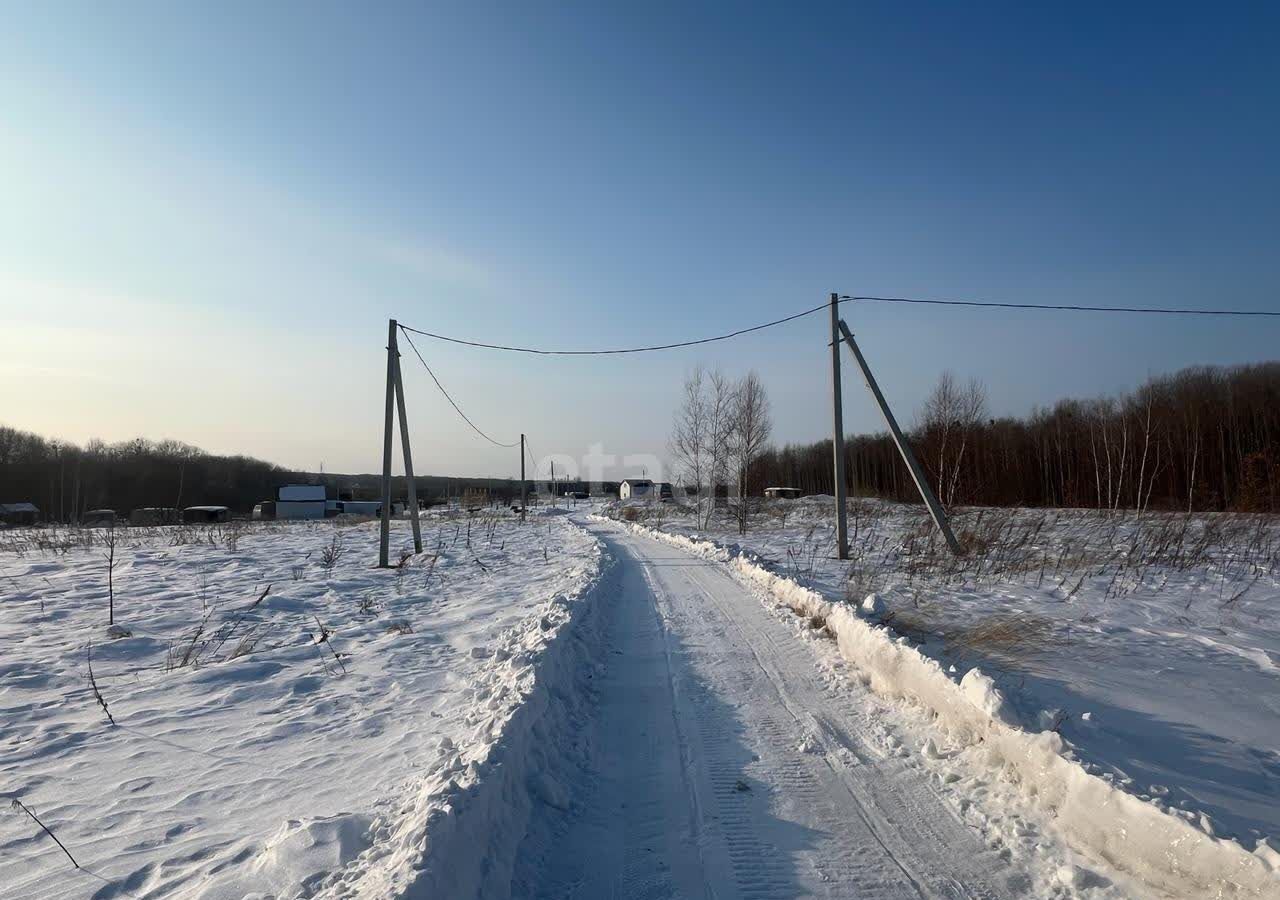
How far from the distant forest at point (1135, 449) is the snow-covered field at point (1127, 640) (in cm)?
989

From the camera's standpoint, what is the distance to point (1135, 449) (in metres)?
36.2

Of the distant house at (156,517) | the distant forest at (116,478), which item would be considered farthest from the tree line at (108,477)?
the distant house at (156,517)

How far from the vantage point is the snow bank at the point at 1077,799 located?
2.48 m

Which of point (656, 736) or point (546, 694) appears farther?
point (546, 694)

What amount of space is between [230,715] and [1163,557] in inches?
551

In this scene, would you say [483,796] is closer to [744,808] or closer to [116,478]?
[744,808]

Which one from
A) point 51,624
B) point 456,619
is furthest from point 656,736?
point 51,624

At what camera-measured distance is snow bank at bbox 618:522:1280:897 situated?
248cm

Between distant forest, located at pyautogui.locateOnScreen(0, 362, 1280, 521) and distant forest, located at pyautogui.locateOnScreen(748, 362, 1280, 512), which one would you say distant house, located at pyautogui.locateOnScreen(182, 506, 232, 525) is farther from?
distant forest, located at pyautogui.locateOnScreen(748, 362, 1280, 512)

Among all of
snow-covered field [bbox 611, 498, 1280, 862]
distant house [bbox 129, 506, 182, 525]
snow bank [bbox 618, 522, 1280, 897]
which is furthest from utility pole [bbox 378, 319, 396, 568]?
distant house [bbox 129, 506, 182, 525]

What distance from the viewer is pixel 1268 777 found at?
3.42 metres

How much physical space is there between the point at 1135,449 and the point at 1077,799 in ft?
139

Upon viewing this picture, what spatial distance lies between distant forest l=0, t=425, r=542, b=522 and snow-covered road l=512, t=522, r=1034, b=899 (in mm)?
46749

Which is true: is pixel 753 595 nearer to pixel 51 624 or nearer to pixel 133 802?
pixel 133 802
